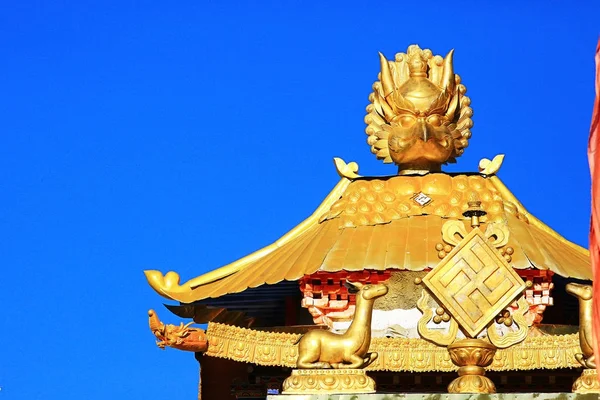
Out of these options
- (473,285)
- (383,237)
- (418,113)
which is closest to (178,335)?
(383,237)

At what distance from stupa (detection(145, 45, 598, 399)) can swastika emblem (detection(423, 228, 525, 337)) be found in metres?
4.06

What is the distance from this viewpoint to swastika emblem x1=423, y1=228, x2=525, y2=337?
22.6 ft

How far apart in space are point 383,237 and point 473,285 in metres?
5.56

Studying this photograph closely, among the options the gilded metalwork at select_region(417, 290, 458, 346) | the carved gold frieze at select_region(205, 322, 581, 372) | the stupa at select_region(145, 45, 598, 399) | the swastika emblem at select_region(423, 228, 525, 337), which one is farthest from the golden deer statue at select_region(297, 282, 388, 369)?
the carved gold frieze at select_region(205, 322, 581, 372)

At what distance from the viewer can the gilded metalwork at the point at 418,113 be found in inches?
519

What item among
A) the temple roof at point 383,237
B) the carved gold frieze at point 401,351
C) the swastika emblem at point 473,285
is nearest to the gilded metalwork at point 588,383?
the swastika emblem at point 473,285

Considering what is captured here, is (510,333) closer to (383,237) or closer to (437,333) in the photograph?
(437,333)

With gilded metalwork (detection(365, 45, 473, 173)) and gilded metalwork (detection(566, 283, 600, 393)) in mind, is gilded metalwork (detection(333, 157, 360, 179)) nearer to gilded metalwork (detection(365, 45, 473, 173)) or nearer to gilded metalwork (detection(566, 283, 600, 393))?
gilded metalwork (detection(365, 45, 473, 173))

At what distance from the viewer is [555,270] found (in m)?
11.8

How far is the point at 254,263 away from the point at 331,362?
5.16 m

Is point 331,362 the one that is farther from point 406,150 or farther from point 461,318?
point 406,150

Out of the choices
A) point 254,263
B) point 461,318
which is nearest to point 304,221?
point 254,263

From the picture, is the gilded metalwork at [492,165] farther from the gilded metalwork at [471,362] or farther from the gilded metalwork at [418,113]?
the gilded metalwork at [471,362]

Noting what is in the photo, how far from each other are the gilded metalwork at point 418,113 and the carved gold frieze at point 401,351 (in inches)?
87.5
